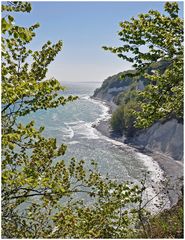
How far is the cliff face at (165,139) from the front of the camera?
6050 cm

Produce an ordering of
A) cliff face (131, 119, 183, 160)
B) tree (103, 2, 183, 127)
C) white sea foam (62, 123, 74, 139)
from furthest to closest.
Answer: white sea foam (62, 123, 74, 139), cliff face (131, 119, 183, 160), tree (103, 2, 183, 127)

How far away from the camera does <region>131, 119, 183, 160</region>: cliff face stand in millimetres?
60503

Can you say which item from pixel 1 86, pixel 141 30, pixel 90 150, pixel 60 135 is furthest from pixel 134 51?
pixel 60 135

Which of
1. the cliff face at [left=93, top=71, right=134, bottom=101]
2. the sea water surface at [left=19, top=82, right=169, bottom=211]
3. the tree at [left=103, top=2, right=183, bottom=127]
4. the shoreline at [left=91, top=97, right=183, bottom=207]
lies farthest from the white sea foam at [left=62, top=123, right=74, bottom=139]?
the cliff face at [left=93, top=71, right=134, bottom=101]

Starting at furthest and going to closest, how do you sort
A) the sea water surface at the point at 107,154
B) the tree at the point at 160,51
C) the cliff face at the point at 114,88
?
the cliff face at the point at 114,88
the sea water surface at the point at 107,154
the tree at the point at 160,51

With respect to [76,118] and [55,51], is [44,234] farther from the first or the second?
[76,118]

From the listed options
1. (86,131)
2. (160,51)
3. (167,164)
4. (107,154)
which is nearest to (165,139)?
(167,164)

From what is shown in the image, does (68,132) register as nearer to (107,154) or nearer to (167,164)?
(107,154)

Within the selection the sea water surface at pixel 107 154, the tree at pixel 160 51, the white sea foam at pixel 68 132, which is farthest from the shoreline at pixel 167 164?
the tree at pixel 160 51

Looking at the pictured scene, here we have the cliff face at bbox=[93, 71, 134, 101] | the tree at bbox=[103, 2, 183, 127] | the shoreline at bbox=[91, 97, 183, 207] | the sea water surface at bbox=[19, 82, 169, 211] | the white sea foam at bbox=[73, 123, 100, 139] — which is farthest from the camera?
the cliff face at bbox=[93, 71, 134, 101]

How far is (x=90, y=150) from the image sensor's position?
210 ft

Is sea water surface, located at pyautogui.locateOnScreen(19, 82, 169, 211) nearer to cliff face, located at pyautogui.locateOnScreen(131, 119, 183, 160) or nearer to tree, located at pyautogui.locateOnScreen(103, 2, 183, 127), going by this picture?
cliff face, located at pyautogui.locateOnScreen(131, 119, 183, 160)

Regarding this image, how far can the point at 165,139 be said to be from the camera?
64.7 meters

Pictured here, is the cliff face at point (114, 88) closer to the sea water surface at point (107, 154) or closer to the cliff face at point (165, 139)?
the sea water surface at point (107, 154)
